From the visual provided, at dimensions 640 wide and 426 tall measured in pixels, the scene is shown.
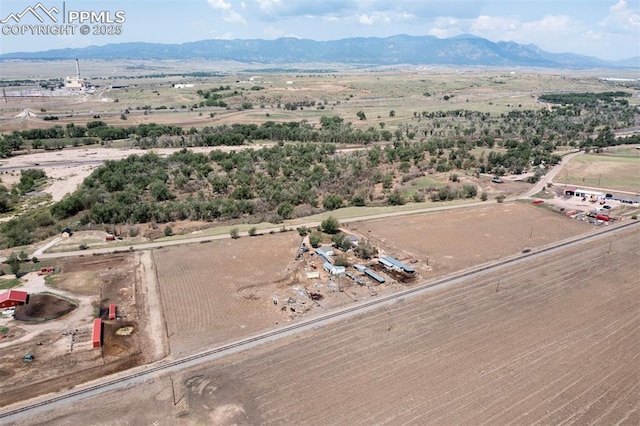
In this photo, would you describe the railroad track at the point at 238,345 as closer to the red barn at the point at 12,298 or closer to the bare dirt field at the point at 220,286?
the bare dirt field at the point at 220,286

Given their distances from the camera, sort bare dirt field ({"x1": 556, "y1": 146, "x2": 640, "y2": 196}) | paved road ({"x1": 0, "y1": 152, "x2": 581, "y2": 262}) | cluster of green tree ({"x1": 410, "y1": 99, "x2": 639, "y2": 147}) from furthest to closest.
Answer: cluster of green tree ({"x1": 410, "y1": 99, "x2": 639, "y2": 147}) < bare dirt field ({"x1": 556, "y1": 146, "x2": 640, "y2": 196}) < paved road ({"x1": 0, "y1": 152, "x2": 581, "y2": 262})

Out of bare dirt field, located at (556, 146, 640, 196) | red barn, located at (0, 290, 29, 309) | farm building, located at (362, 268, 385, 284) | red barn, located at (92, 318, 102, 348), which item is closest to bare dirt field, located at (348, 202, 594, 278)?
farm building, located at (362, 268, 385, 284)

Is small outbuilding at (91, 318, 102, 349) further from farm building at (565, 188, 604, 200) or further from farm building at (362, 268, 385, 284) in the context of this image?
farm building at (565, 188, 604, 200)

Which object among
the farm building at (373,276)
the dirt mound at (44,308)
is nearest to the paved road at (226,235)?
the dirt mound at (44,308)

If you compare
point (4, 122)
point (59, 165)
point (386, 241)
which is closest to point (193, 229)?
point (386, 241)

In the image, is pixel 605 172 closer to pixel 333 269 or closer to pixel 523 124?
pixel 523 124

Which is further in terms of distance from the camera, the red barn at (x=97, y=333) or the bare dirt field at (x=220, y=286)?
the bare dirt field at (x=220, y=286)

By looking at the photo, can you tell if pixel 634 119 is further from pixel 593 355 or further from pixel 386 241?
pixel 593 355
